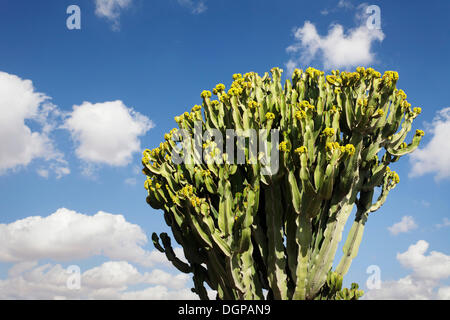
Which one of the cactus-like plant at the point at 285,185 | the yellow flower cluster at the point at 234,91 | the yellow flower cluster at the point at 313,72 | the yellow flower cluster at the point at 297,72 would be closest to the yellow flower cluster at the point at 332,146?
the cactus-like plant at the point at 285,185

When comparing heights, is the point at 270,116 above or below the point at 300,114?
above

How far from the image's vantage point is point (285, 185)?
7352 millimetres

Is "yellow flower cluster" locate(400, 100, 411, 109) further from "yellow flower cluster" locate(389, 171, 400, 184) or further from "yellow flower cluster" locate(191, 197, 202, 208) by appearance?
"yellow flower cluster" locate(191, 197, 202, 208)

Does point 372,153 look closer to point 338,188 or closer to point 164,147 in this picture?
point 338,188

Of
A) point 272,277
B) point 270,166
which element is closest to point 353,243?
point 272,277

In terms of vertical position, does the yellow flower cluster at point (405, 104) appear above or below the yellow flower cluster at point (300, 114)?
above

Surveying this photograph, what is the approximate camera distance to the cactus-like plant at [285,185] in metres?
6.94

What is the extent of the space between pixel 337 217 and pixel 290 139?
170cm

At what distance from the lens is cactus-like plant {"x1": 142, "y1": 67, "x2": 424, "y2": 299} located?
22.8ft

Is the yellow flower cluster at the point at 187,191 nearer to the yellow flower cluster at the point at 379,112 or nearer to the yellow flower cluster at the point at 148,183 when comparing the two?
the yellow flower cluster at the point at 148,183

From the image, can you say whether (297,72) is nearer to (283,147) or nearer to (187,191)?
(283,147)

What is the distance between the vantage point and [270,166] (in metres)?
7.22

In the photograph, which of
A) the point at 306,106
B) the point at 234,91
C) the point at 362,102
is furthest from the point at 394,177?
the point at 234,91
